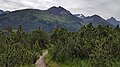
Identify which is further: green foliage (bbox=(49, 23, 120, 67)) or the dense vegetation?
green foliage (bbox=(49, 23, 120, 67))

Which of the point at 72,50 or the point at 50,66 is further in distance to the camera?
the point at 72,50

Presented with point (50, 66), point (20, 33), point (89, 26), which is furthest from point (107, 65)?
point (20, 33)

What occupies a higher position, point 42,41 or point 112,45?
point 112,45

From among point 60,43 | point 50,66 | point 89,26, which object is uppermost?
point 89,26

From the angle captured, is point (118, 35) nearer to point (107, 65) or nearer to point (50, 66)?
point (50, 66)

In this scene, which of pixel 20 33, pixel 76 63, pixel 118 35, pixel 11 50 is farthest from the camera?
pixel 20 33

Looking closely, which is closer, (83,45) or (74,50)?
(83,45)

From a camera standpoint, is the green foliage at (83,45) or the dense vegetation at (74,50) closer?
the dense vegetation at (74,50)

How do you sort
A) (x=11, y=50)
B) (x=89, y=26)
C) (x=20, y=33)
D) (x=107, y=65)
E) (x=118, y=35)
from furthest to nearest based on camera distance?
(x=20, y=33) < (x=89, y=26) < (x=118, y=35) < (x=11, y=50) < (x=107, y=65)

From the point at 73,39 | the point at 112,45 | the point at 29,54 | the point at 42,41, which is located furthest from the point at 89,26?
the point at 42,41

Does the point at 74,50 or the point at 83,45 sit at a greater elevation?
the point at 83,45

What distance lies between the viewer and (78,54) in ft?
394

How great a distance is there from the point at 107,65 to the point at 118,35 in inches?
1996

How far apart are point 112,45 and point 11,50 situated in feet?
148
